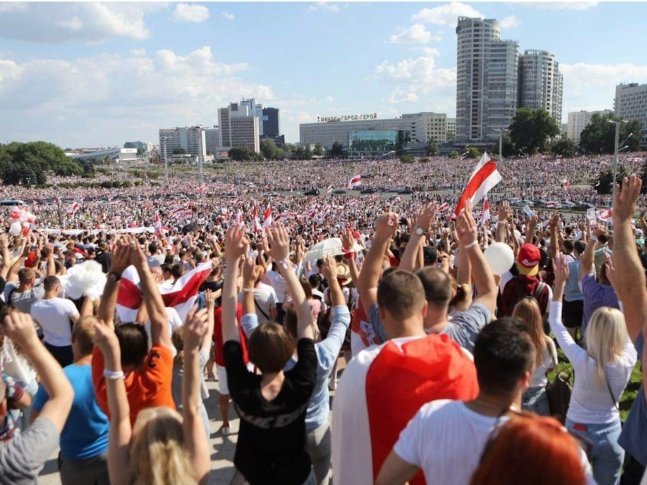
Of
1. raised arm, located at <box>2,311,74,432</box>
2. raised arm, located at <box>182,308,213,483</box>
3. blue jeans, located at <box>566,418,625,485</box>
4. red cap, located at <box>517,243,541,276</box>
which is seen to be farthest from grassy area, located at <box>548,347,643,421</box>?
raised arm, located at <box>2,311,74,432</box>

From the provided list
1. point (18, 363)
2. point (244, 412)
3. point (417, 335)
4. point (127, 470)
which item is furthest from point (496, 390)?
point (18, 363)

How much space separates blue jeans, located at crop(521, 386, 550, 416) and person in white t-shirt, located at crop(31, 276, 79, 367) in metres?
3.83

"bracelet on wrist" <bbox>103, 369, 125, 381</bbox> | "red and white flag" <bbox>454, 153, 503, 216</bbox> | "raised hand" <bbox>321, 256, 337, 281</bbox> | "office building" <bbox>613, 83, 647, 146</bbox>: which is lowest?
"bracelet on wrist" <bbox>103, 369, 125, 381</bbox>

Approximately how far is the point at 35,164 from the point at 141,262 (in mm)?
103637

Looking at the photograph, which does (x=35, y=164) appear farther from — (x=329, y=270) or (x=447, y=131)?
(x=447, y=131)

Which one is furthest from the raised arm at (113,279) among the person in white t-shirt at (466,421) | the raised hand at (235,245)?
the person in white t-shirt at (466,421)

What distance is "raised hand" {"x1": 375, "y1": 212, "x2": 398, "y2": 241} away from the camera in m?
3.41

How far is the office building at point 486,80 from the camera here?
147 metres

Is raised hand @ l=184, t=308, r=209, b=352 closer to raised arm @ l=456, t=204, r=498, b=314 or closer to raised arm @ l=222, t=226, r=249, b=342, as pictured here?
raised arm @ l=222, t=226, r=249, b=342

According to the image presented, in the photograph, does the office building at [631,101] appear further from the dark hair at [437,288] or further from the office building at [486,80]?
the dark hair at [437,288]

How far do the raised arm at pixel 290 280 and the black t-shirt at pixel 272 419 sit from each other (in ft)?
0.63

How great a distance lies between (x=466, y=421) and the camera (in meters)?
2.01

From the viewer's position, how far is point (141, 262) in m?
3.42

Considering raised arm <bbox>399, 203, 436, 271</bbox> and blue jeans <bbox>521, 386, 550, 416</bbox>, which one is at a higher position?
raised arm <bbox>399, 203, 436, 271</bbox>
